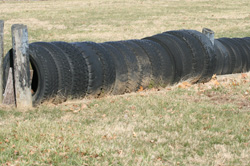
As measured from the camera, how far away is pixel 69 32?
2306 cm

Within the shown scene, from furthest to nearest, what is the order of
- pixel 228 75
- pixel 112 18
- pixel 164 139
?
pixel 112 18 < pixel 228 75 < pixel 164 139

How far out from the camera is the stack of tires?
11.8 m

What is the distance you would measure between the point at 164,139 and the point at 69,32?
57.5 ft

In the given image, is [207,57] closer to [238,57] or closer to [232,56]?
[232,56]

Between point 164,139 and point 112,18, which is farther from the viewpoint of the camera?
point 112,18

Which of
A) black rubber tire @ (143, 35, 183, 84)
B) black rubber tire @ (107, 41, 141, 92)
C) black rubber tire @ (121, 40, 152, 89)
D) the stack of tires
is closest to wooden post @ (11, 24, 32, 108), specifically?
black rubber tire @ (107, 41, 141, 92)

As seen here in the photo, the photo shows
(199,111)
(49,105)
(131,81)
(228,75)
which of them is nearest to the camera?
(199,111)

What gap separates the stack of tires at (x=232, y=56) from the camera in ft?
38.8

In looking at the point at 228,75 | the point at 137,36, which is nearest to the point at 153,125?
the point at 228,75

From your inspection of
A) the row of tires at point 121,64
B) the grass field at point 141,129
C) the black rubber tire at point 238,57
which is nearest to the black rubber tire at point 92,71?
the row of tires at point 121,64

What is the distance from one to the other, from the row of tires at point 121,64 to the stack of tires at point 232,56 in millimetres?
30

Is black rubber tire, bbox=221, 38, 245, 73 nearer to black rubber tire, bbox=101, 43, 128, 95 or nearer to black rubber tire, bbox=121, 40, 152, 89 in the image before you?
black rubber tire, bbox=121, 40, 152, 89

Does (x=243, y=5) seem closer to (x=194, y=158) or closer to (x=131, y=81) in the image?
(x=131, y=81)

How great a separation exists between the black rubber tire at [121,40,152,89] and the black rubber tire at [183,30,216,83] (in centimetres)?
173
